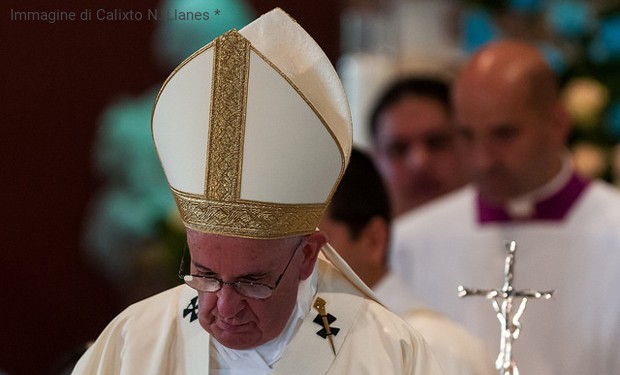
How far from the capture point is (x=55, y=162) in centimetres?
536

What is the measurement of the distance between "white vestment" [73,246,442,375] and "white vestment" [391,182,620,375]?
A: 249 centimetres

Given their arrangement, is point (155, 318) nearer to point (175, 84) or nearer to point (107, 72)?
point (175, 84)

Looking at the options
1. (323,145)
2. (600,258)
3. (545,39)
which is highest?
(545,39)

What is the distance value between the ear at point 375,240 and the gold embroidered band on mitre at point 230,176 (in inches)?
53.2

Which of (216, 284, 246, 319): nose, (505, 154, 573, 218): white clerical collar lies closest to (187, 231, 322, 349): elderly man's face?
(216, 284, 246, 319): nose

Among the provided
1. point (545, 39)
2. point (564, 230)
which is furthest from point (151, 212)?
point (545, 39)

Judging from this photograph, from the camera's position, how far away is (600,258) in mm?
5953

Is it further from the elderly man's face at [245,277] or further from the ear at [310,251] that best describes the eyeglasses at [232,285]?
the ear at [310,251]

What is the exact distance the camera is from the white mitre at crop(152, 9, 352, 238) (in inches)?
113

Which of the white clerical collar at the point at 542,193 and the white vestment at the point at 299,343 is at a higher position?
the white clerical collar at the point at 542,193

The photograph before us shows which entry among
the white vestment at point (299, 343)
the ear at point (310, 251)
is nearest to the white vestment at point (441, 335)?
the white vestment at point (299, 343)

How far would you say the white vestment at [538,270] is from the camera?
5746mm

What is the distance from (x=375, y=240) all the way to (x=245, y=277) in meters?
1.48

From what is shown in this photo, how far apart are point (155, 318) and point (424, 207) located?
141 inches
